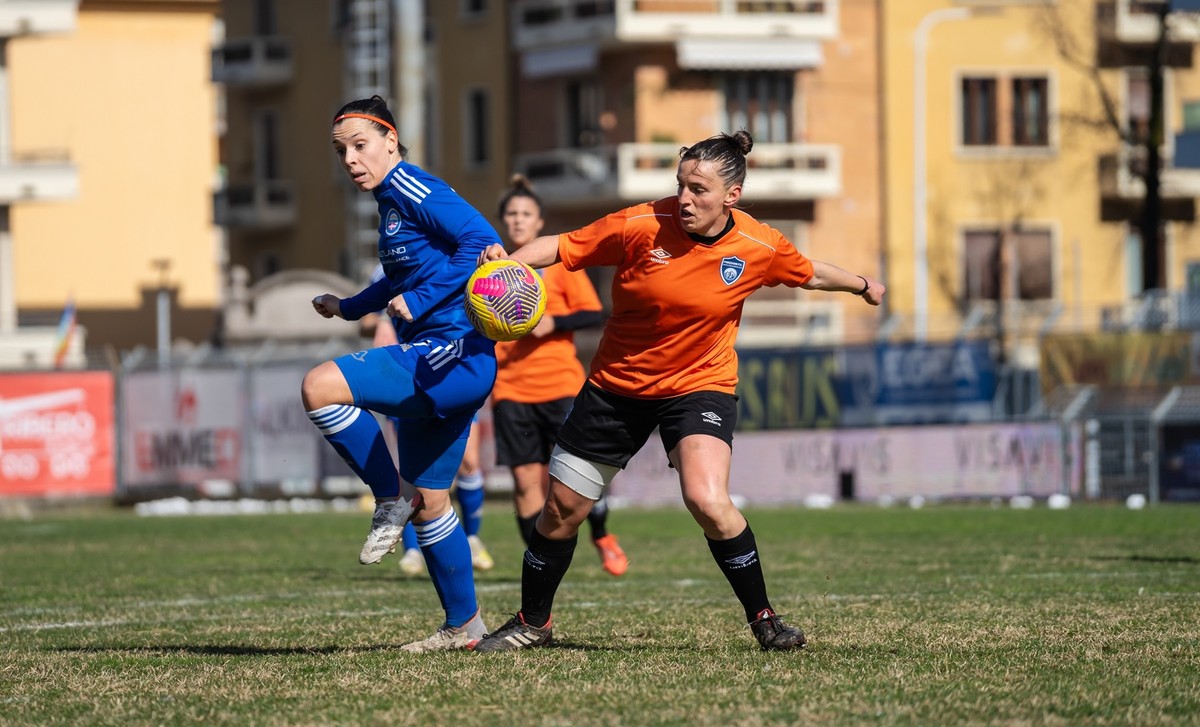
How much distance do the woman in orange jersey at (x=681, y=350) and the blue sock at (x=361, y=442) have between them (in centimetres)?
67

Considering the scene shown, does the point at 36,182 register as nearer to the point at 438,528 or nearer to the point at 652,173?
the point at 652,173

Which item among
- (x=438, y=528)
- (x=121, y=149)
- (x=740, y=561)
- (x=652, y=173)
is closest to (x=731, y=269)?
(x=740, y=561)

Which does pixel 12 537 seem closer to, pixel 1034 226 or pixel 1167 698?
pixel 1167 698

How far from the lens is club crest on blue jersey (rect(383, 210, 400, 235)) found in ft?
26.3

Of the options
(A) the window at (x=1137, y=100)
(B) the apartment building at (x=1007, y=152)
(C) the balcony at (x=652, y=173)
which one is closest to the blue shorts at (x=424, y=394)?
(C) the balcony at (x=652, y=173)

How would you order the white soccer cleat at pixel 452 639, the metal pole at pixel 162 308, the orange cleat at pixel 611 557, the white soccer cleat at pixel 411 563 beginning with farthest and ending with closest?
the metal pole at pixel 162 308, the white soccer cleat at pixel 411 563, the orange cleat at pixel 611 557, the white soccer cleat at pixel 452 639

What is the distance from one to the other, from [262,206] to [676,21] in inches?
564

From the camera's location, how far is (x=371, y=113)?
812 cm

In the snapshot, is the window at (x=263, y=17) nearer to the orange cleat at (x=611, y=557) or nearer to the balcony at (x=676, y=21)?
the balcony at (x=676, y=21)

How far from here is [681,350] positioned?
8.00m

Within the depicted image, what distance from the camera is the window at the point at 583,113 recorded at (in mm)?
44406

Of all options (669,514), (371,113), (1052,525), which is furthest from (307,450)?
(371,113)

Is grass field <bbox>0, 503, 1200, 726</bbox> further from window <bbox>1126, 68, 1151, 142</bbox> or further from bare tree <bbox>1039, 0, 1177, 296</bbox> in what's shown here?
window <bbox>1126, 68, 1151, 142</bbox>

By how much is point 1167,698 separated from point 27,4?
3976cm
